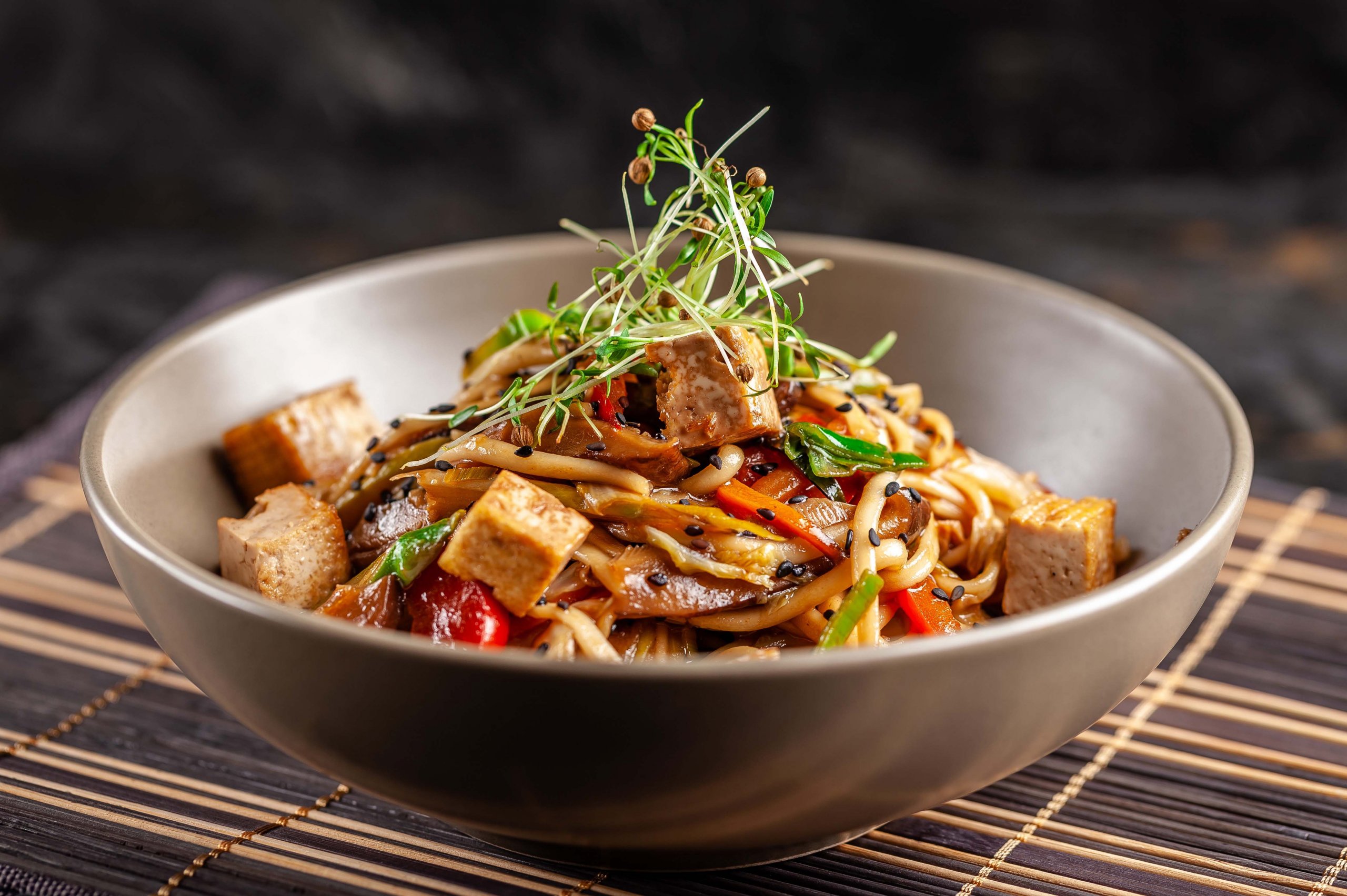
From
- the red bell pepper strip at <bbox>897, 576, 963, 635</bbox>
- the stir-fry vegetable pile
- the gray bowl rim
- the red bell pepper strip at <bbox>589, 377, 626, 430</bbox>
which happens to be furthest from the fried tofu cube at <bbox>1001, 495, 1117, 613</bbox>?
the red bell pepper strip at <bbox>589, 377, 626, 430</bbox>

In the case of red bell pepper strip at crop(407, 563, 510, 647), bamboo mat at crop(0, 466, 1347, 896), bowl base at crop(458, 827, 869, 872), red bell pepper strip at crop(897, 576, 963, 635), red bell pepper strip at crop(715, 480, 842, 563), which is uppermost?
red bell pepper strip at crop(715, 480, 842, 563)

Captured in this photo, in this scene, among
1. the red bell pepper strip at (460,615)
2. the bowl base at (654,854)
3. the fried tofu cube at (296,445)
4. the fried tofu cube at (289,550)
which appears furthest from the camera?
the fried tofu cube at (296,445)

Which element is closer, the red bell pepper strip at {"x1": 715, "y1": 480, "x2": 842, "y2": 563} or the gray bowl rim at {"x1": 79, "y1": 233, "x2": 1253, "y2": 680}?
the gray bowl rim at {"x1": 79, "y1": 233, "x2": 1253, "y2": 680}

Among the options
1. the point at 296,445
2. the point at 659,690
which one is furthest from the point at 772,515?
the point at 296,445

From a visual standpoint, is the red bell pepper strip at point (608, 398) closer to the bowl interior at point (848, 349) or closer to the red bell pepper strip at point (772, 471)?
the red bell pepper strip at point (772, 471)

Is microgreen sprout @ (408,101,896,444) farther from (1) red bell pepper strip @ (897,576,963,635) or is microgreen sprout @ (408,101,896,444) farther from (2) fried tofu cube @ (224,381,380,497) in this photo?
(1) red bell pepper strip @ (897,576,963,635)

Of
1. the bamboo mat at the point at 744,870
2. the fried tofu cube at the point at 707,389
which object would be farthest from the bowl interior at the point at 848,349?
the fried tofu cube at the point at 707,389

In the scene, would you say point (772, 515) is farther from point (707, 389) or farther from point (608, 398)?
point (608, 398)
